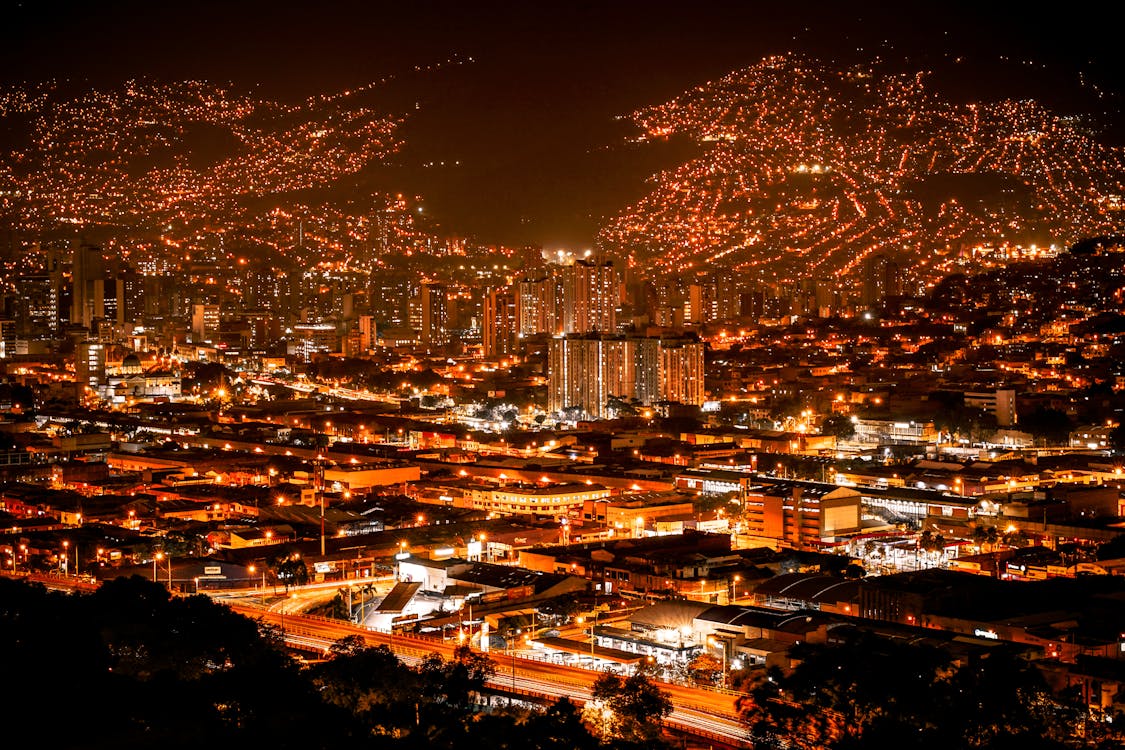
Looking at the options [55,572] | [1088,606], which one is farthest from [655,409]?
[1088,606]

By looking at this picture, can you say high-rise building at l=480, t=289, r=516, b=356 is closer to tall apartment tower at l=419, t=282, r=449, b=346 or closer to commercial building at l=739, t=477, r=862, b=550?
tall apartment tower at l=419, t=282, r=449, b=346

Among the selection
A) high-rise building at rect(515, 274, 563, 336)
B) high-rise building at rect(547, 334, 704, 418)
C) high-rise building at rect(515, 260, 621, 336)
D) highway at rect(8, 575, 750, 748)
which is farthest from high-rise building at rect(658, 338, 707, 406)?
highway at rect(8, 575, 750, 748)

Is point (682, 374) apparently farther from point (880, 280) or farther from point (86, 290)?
point (86, 290)

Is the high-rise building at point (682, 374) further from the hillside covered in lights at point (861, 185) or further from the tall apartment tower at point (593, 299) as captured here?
the hillside covered in lights at point (861, 185)

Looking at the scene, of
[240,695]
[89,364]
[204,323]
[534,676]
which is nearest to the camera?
[240,695]

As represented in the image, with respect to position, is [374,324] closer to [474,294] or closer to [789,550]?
[474,294]

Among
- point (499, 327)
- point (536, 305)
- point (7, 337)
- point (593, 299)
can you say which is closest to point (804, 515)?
point (593, 299)
